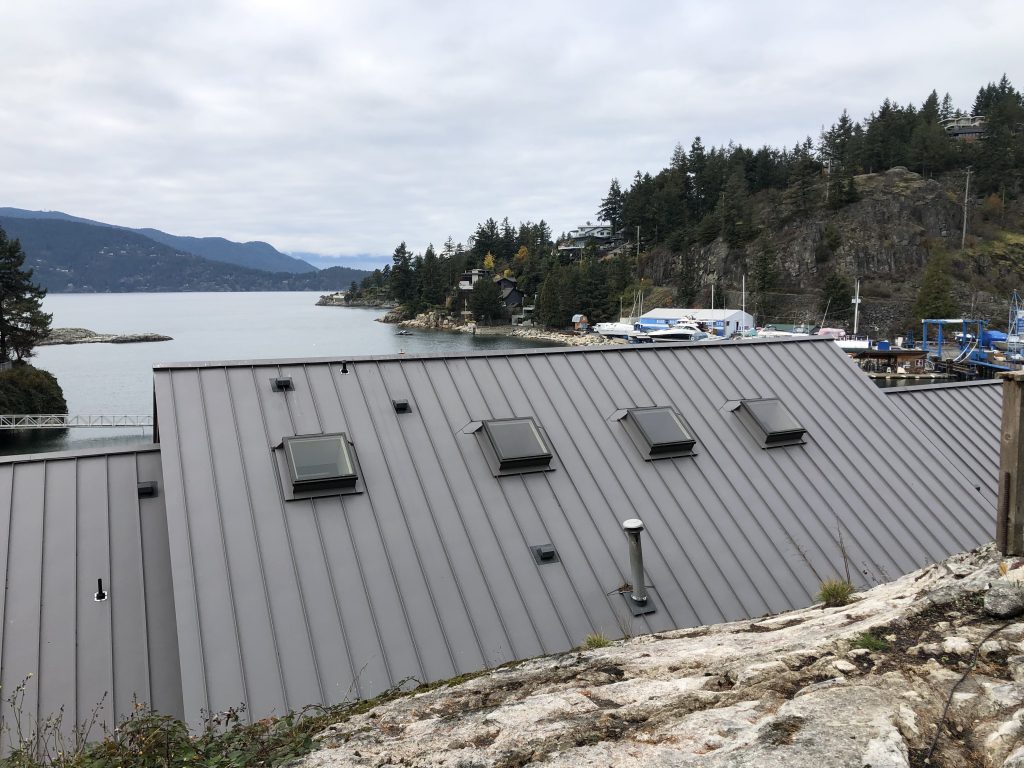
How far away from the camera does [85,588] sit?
290 inches

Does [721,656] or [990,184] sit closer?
[721,656]

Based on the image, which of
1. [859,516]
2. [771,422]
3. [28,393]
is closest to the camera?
[859,516]

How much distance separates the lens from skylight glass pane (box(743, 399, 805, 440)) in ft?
35.0

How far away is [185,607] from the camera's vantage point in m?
6.86

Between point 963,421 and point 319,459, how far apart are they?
1254cm

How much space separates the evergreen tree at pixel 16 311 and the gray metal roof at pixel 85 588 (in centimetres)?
6091

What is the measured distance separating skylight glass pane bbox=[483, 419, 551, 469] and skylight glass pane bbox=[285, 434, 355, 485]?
2.00 m

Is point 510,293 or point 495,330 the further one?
point 510,293

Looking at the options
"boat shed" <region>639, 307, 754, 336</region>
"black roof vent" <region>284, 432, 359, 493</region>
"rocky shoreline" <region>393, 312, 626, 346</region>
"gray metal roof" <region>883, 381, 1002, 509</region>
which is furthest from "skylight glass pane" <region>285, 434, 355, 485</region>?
"boat shed" <region>639, 307, 754, 336</region>

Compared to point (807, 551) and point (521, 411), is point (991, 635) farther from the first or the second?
point (521, 411)

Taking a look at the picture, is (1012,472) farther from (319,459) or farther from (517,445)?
(319,459)

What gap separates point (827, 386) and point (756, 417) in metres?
2.30

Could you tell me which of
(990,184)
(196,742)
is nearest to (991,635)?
(196,742)

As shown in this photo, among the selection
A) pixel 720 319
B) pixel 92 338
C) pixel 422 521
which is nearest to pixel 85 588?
pixel 422 521
